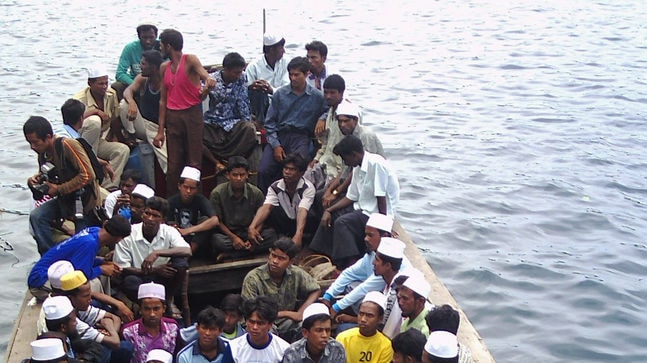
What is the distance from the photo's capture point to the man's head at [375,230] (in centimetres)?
758

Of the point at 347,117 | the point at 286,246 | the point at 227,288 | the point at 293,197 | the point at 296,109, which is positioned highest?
the point at 347,117

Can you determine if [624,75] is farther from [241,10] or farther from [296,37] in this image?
[241,10]

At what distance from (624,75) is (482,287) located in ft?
33.9

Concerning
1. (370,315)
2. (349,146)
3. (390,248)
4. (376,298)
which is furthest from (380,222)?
(370,315)

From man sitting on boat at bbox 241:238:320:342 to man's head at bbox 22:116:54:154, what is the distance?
1.96 m

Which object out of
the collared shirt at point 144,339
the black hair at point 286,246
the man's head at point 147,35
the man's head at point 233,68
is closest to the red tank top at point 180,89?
the man's head at point 233,68

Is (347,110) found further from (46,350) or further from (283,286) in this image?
(46,350)

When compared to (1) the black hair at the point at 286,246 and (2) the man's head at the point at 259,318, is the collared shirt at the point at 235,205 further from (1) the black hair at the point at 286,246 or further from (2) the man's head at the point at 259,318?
(2) the man's head at the point at 259,318

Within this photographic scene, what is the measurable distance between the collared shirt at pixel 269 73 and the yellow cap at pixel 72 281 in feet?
13.2

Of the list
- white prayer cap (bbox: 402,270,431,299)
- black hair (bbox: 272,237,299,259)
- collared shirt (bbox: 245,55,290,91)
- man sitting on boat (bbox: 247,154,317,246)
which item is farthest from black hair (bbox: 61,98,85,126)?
white prayer cap (bbox: 402,270,431,299)

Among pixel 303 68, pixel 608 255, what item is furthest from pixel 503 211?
pixel 303 68

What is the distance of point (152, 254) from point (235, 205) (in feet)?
4.33

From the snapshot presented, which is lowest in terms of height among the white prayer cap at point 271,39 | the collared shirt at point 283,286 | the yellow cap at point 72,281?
the collared shirt at point 283,286

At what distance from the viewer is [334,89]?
899cm
